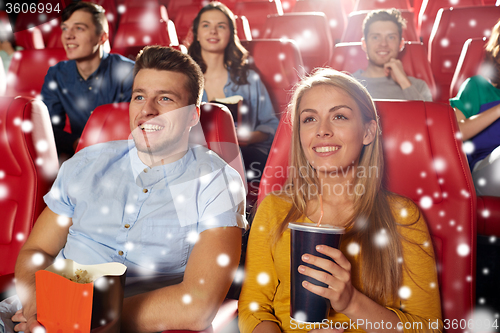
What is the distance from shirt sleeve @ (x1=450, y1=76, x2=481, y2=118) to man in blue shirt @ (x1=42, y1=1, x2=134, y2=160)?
61.8 inches

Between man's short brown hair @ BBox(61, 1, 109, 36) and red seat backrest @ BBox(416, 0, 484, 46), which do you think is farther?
red seat backrest @ BBox(416, 0, 484, 46)

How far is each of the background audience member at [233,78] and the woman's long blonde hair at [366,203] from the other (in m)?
0.84

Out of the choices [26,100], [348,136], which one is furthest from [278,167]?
[26,100]

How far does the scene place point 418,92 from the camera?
7.27 ft

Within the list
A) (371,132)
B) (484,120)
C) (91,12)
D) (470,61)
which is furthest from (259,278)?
(91,12)

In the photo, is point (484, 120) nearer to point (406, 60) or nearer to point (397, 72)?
point (397, 72)

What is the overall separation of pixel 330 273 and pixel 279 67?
5.51ft

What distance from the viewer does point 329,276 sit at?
27.3 inches

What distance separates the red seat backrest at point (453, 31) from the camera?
2.94 m

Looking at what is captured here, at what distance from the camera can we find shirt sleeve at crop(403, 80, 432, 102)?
2.17m
